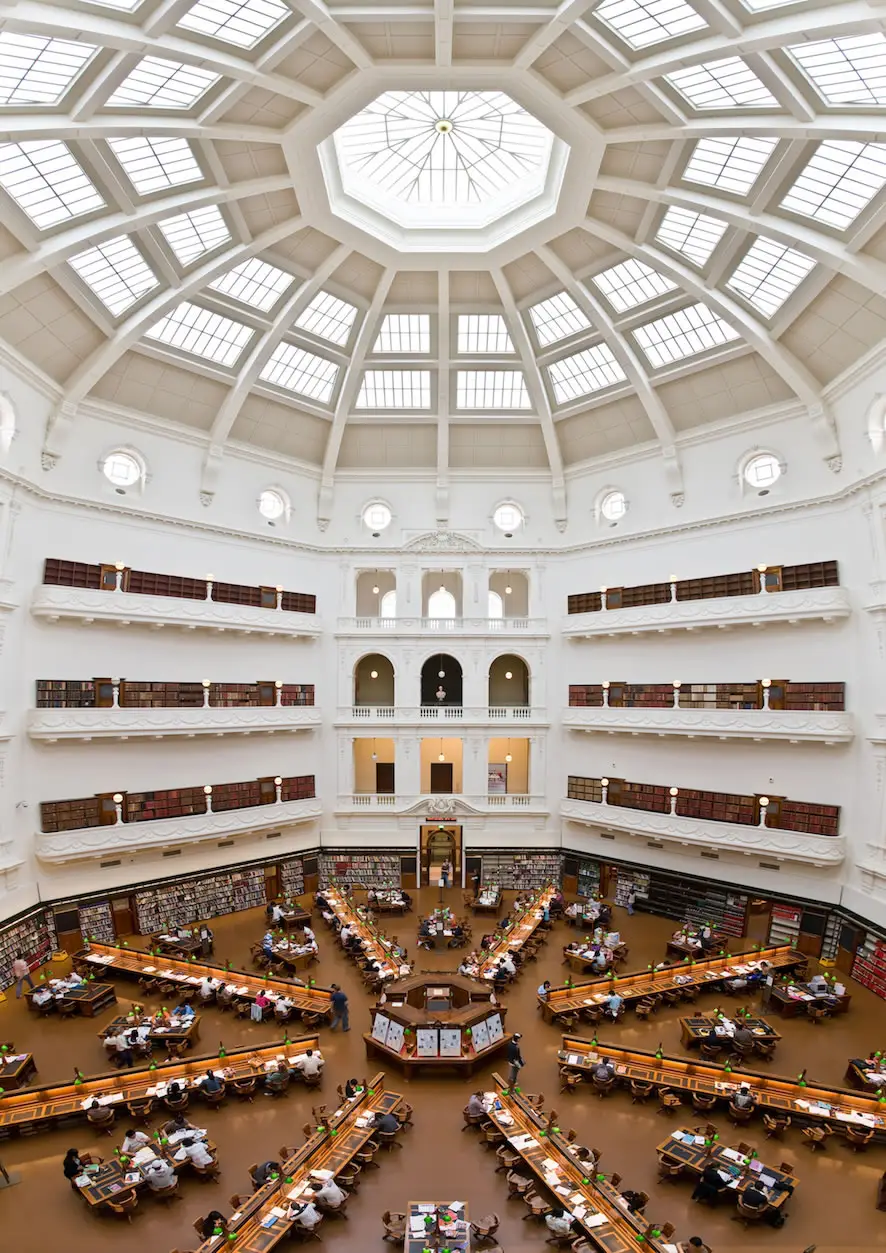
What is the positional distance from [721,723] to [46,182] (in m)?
24.8

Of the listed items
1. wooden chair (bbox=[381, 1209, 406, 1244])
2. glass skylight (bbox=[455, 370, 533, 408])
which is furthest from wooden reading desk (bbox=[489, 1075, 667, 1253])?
glass skylight (bbox=[455, 370, 533, 408])

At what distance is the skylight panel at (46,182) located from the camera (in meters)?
17.0

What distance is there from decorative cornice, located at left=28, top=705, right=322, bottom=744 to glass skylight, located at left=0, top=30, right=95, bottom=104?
15596mm

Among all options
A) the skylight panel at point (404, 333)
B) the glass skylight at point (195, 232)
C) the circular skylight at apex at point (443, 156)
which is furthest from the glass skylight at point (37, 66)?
the skylight panel at point (404, 333)

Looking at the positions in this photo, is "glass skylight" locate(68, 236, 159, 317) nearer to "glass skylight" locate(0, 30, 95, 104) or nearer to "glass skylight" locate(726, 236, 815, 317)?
"glass skylight" locate(0, 30, 95, 104)

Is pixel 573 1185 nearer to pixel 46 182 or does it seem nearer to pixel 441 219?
pixel 46 182

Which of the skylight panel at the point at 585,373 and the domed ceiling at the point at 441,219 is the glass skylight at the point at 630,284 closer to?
the domed ceiling at the point at 441,219

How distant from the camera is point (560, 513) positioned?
29641mm

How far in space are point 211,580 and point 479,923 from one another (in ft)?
50.8

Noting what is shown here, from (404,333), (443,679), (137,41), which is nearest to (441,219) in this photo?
(404,333)

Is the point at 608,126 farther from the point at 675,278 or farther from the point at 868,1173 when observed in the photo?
the point at 868,1173

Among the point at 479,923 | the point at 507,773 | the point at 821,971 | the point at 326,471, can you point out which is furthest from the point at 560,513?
the point at 821,971

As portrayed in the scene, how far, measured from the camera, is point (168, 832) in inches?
944

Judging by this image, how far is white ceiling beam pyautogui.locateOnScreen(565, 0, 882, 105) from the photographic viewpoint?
42.4 feet
